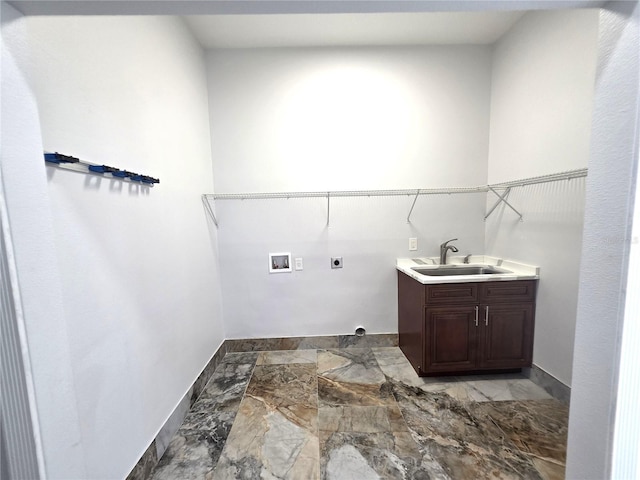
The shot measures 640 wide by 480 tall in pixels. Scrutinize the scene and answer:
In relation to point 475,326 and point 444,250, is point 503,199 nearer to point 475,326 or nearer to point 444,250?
point 444,250

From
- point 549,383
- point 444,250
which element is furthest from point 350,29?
point 549,383

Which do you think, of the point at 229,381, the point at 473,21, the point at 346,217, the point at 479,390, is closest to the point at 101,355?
the point at 229,381

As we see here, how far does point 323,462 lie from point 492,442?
977 millimetres

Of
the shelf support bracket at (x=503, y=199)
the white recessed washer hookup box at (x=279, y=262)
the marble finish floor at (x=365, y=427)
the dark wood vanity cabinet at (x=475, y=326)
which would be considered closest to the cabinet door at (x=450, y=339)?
the dark wood vanity cabinet at (x=475, y=326)

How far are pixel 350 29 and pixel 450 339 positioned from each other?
2.63m

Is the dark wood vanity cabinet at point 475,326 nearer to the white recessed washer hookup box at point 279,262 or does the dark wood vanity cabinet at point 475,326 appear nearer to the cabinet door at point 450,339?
the cabinet door at point 450,339

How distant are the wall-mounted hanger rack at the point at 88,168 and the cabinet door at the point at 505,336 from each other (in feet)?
8.01

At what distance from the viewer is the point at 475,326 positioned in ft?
6.02

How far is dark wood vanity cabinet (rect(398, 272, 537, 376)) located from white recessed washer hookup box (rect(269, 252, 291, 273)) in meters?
1.20

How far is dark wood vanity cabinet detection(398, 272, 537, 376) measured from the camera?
1807mm

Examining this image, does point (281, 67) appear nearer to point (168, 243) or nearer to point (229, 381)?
point (168, 243)

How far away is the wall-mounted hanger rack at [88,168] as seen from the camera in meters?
0.81

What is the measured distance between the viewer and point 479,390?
1.76 metres

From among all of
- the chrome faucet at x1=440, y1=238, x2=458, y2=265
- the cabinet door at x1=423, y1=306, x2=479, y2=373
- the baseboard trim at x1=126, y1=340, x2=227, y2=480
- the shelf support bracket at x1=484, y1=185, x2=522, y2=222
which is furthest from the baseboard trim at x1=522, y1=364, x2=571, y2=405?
the baseboard trim at x1=126, y1=340, x2=227, y2=480
